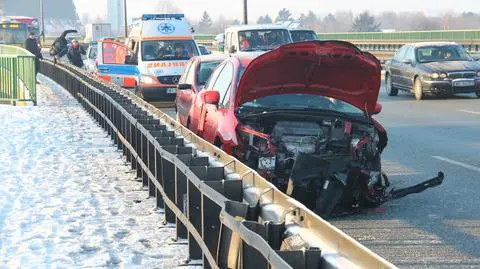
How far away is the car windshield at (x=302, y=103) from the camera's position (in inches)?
356

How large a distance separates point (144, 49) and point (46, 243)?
17871 mm

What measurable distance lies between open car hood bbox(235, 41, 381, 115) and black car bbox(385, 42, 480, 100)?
14247mm

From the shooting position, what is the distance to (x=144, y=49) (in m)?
24.8

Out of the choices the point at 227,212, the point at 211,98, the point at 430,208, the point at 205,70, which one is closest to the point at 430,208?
the point at 430,208

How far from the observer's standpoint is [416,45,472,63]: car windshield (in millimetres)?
24031

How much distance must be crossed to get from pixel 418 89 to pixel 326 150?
51.3 feet

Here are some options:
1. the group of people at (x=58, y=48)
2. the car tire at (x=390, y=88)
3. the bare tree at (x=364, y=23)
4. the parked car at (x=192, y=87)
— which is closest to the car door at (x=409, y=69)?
the car tire at (x=390, y=88)

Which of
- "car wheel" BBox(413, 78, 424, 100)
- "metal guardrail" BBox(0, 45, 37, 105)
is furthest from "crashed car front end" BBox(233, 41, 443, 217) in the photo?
"metal guardrail" BBox(0, 45, 37, 105)

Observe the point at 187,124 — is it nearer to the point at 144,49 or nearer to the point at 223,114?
the point at 223,114

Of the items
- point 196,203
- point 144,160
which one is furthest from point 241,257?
point 144,160

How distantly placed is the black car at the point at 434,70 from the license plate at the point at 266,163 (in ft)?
50.0

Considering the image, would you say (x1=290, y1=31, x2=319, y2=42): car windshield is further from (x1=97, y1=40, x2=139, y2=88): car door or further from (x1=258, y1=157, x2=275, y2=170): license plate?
(x1=258, y1=157, x2=275, y2=170): license plate

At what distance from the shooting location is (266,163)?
28.1 ft

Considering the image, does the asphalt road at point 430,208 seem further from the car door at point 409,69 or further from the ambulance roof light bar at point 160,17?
the ambulance roof light bar at point 160,17
